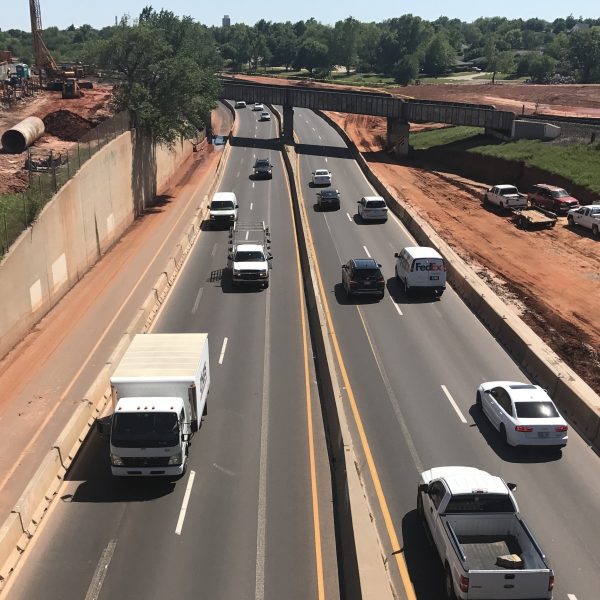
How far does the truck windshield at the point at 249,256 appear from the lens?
3600 centimetres

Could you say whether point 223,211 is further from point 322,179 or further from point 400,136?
point 400,136

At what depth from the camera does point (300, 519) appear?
16.4 meters

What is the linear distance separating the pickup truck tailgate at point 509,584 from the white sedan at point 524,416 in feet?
23.0

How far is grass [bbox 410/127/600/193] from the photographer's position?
186 feet

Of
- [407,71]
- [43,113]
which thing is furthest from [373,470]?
[407,71]

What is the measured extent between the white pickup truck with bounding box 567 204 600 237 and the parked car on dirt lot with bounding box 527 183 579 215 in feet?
11.5

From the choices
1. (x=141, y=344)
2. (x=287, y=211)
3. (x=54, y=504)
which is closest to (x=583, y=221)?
(x=287, y=211)

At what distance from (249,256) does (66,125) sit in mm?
29944

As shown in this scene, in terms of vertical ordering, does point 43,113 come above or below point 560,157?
above

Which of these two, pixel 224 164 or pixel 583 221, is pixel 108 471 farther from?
pixel 224 164

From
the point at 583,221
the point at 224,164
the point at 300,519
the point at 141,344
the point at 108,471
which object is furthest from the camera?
the point at 224,164

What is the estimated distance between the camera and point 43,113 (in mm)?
60969

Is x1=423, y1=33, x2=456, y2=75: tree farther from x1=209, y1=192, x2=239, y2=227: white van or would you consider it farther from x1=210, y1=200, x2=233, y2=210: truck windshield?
x1=210, y1=200, x2=233, y2=210: truck windshield

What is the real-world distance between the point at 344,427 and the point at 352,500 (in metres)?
3.70
